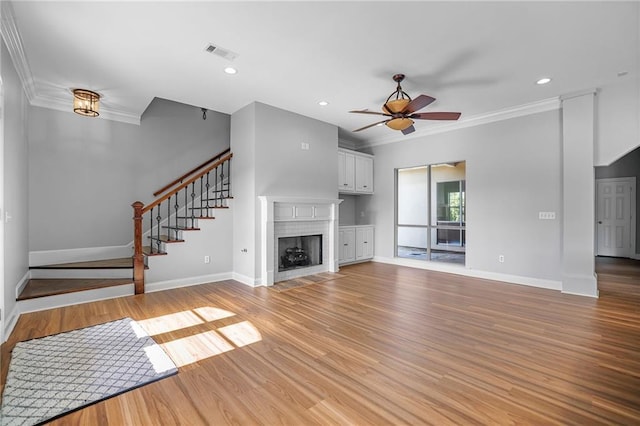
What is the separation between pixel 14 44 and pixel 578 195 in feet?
24.1

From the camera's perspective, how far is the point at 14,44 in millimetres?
3014

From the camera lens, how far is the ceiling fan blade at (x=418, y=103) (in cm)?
329

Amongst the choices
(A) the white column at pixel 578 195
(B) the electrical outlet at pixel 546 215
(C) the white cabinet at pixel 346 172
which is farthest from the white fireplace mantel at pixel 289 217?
(A) the white column at pixel 578 195

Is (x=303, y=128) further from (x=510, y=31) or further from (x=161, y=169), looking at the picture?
(x=510, y=31)

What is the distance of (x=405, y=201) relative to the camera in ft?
23.2

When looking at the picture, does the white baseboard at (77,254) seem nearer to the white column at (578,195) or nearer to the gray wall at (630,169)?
the white column at (578,195)

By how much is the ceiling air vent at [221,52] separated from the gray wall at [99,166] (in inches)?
123

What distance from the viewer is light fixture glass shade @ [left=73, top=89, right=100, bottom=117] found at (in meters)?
4.11

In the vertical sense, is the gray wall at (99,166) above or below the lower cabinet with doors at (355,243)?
above

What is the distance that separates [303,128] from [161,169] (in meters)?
2.92

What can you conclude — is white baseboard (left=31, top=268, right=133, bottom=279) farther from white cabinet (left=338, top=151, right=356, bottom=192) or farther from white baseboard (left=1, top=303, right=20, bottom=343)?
white cabinet (left=338, top=151, right=356, bottom=192)

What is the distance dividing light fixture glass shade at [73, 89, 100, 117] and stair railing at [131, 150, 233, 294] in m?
1.43

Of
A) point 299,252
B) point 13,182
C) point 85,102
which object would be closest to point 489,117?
point 299,252

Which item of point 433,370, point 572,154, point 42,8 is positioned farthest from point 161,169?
point 572,154
